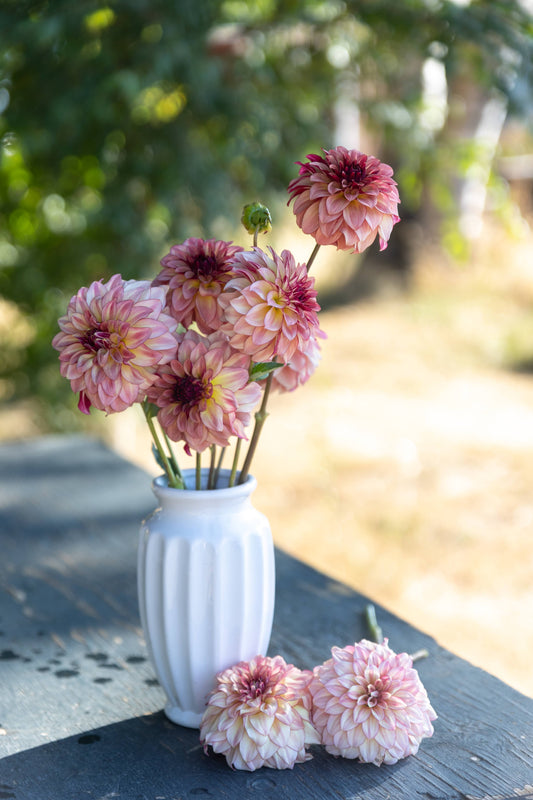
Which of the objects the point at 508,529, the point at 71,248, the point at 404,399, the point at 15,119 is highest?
the point at 15,119

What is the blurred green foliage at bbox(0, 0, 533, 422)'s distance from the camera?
1.76m

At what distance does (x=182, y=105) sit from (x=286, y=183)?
33 cm

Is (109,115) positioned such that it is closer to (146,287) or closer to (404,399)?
(146,287)

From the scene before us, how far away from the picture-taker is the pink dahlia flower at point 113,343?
2.24 ft

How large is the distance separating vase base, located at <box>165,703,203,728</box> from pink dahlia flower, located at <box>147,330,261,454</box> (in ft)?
0.93

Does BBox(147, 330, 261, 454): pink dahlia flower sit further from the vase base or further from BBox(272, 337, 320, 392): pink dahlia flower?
the vase base

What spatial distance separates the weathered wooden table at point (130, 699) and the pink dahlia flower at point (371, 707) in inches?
1.0

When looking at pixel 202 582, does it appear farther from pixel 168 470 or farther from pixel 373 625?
pixel 373 625

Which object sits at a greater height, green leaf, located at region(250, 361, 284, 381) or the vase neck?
green leaf, located at region(250, 361, 284, 381)

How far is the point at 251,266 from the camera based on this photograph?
701 millimetres

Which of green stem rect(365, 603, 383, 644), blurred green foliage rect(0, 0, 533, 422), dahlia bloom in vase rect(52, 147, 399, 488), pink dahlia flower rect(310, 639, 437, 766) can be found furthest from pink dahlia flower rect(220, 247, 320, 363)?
blurred green foliage rect(0, 0, 533, 422)

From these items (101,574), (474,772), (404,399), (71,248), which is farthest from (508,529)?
(474,772)

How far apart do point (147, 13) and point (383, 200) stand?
4.33ft

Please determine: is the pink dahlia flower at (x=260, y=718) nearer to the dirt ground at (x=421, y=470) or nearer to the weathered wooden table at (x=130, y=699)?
the weathered wooden table at (x=130, y=699)
